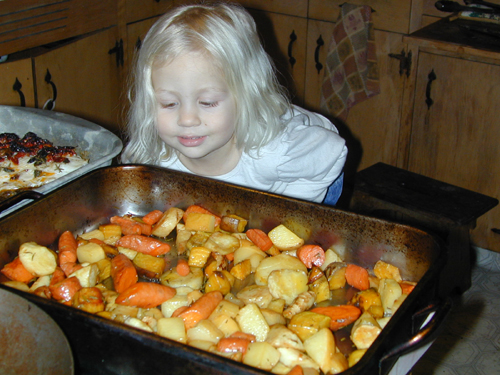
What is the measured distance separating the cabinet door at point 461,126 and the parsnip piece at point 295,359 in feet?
5.13

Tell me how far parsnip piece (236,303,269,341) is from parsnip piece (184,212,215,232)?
27 centimetres

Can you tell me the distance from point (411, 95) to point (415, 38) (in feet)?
0.85

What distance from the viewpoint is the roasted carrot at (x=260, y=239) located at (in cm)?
112

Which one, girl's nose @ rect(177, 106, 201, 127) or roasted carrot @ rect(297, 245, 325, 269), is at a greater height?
girl's nose @ rect(177, 106, 201, 127)

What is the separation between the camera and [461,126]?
2.18 m

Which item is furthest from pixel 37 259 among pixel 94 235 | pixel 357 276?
pixel 357 276

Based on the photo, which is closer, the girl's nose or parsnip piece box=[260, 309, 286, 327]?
parsnip piece box=[260, 309, 286, 327]

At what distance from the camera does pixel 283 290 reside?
3.30ft

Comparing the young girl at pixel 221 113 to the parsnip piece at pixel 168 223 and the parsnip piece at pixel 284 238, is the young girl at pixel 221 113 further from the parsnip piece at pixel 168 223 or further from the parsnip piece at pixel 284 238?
the parsnip piece at pixel 284 238

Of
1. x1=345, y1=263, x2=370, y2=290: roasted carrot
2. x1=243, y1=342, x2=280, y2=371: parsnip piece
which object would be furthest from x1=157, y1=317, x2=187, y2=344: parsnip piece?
x1=345, y1=263, x2=370, y2=290: roasted carrot

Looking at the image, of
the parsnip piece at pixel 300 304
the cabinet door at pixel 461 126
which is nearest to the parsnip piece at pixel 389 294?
the parsnip piece at pixel 300 304

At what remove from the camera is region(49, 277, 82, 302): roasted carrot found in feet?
3.21

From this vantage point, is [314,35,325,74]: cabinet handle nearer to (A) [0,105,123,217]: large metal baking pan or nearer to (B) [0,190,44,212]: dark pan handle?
(A) [0,105,123,217]: large metal baking pan

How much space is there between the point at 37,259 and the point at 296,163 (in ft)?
2.02
